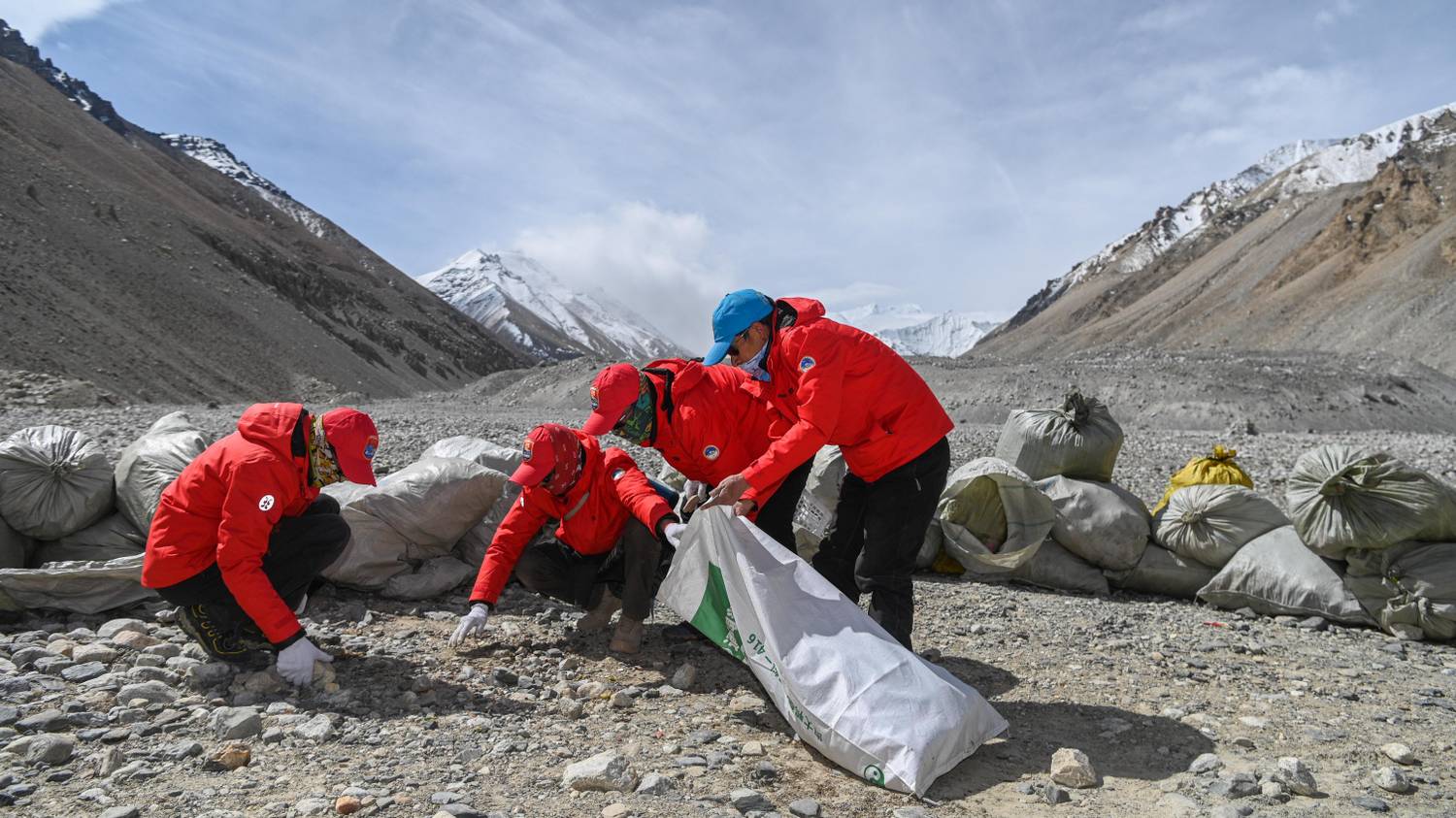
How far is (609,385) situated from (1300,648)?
11.3 ft

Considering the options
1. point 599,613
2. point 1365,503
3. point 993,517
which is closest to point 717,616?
point 599,613

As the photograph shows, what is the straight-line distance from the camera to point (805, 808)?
2439 mm

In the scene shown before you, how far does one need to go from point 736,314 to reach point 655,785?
174 centimetres

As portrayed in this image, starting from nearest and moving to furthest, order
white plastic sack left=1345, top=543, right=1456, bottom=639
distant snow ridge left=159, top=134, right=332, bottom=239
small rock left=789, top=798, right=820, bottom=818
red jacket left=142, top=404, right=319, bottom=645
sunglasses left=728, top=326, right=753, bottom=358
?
small rock left=789, top=798, right=820, bottom=818 → red jacket left=142, top=404, right=319, bottom=645 → sunglasses left=728, top=326, right=753, bottom=358 → white plastic sack left=1345, top=543, right=1456, bottom=639 → distant snow ridge left=159, top=134, right=332, bottom=239

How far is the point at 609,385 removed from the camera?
11.4ft

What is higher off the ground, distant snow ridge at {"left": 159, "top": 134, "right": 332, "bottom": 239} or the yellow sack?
distant snow ridge at {"left": 159, "top": 134, "right": 332, "bottom": 239}

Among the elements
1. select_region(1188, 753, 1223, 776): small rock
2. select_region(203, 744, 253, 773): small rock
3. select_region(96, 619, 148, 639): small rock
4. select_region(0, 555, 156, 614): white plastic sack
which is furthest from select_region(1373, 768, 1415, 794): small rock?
select_region(0, 555, 156, 614): white plastic sack

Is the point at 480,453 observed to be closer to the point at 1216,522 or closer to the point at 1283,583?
the point at 1216,522

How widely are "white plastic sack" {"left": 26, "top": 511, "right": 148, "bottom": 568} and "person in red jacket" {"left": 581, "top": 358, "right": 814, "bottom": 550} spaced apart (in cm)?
251

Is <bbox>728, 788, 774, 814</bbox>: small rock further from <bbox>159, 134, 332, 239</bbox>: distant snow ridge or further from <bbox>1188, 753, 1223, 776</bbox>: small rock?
<bbox>159, 134, 332, 239</bbox>: distant snow ridge

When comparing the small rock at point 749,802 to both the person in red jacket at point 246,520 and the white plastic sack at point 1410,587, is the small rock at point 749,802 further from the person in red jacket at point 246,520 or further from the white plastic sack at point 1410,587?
the white plastic sack at point 1410,587

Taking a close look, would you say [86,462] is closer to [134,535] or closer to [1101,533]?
[134,535]

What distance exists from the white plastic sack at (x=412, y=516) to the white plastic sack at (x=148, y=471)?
0.83 metres

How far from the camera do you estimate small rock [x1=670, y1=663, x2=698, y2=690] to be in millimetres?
3471
